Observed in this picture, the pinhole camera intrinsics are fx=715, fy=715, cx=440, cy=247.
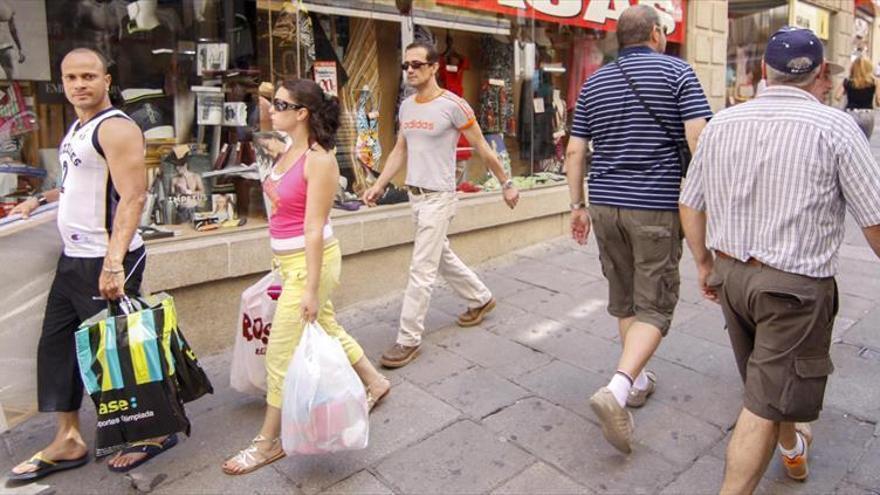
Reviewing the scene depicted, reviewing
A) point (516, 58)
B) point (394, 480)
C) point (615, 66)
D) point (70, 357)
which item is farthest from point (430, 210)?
point (516, 58)

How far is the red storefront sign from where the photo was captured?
636 centimetres

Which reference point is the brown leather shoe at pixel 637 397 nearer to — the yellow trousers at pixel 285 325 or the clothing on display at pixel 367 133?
the yellow trousers at pixel 285 325

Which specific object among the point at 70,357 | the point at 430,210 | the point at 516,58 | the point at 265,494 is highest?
the point at 516,58

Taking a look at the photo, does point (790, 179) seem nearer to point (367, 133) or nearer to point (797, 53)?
point (797, 53)

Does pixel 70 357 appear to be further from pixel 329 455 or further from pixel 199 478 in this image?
pixel 329 455

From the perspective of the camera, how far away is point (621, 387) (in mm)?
3014

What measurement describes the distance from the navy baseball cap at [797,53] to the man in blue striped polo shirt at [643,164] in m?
0.70

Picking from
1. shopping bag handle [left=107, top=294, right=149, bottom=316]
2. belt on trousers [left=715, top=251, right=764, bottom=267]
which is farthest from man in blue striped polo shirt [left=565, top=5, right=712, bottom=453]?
shopping bag handle [left=107, top=294, right=149, bottom=316]

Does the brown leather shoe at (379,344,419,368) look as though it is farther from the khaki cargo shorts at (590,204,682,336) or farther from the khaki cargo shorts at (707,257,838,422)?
the khaki cargo shorts at (707,257,838,422)

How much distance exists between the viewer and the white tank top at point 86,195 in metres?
2.89

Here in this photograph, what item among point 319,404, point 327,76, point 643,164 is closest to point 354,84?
point 327,76

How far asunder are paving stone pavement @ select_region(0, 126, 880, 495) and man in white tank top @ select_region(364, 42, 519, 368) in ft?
0.85

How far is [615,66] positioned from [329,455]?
2.18 metres

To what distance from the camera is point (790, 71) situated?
2.37m
